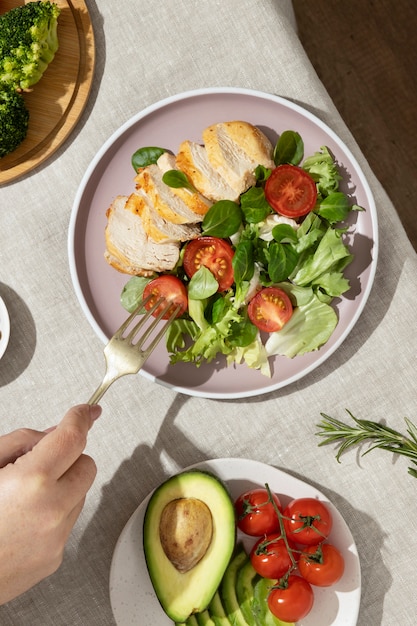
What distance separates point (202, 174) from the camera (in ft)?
5.02

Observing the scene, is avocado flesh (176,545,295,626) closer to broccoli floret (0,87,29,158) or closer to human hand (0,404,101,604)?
human hand (0,404,101,604)

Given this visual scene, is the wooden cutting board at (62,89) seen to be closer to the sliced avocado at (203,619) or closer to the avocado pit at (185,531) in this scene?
the avocado pit at (185,531)

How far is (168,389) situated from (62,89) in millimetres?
780

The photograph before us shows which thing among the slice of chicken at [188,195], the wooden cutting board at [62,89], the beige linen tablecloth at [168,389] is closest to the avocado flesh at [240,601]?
the beige linen tablecloth at [168,389]

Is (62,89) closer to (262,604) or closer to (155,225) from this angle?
(155,225)

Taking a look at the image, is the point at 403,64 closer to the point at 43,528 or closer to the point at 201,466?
the point at 201,466

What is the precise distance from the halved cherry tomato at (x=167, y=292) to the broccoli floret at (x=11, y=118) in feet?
1.53

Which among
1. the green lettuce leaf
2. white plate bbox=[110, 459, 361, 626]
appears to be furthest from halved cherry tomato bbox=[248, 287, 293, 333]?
white plate bbox=[110, 459, 361, 626]

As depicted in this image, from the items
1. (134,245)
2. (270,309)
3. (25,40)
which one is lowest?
(270,309)

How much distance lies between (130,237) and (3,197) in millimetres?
Answer: 368

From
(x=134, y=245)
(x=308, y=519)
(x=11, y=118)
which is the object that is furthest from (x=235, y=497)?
(x=11, y=118)

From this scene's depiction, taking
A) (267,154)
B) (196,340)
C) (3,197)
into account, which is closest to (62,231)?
(3,197)

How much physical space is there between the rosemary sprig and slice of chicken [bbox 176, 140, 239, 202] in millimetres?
580

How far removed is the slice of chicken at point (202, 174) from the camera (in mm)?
1531
